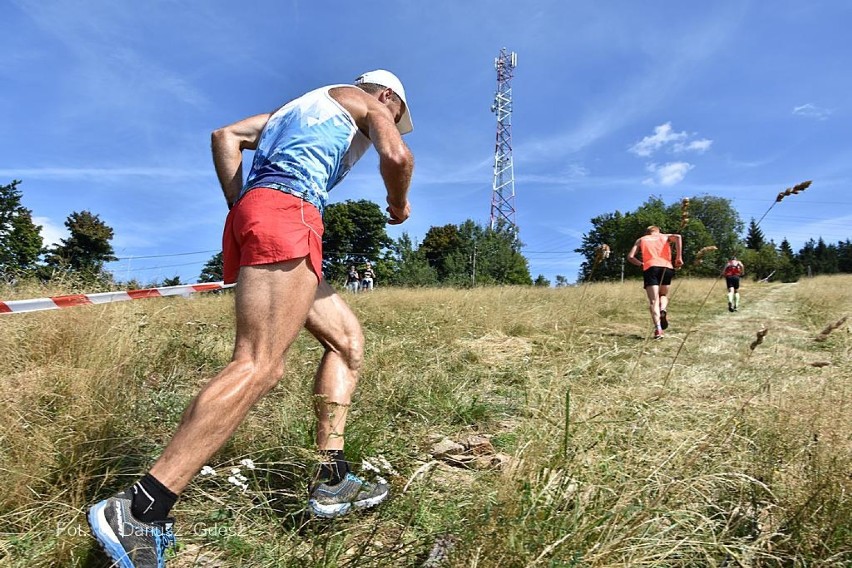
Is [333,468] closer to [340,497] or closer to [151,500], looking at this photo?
[340,497]

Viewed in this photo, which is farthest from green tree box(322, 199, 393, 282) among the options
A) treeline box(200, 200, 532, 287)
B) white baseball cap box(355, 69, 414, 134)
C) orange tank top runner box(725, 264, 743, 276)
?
Answer: white baseball cap box(355, 69, 414, 134)

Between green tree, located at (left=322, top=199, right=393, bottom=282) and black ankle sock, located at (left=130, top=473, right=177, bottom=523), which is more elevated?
green tree, located at (left=322, top=199, right=393, bottom=282)

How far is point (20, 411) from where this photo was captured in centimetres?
216

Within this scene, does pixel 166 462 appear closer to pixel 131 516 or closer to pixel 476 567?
pixel 131 516

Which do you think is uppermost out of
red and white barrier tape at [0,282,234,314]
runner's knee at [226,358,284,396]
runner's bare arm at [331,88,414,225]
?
runner's bare arm at [331,88,414,225]

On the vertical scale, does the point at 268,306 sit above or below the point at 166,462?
above

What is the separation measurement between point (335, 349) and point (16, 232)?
34087mm

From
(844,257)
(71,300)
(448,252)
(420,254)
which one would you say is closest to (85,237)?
(420,254)

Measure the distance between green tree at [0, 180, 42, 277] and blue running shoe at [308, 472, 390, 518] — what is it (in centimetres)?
2860

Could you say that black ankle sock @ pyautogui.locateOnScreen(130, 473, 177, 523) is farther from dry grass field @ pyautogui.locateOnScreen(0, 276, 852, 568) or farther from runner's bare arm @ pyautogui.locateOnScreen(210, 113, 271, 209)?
runner's bare arm @ pyautogui.locateOnScreen(210, 113, 271, 209)

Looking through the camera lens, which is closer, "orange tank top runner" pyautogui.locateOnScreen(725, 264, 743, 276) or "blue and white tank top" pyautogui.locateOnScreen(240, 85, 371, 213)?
"blue and white tank top" pyautogui.locateOnScreen(240, 85, 371, 213)

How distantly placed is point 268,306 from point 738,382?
120 inches

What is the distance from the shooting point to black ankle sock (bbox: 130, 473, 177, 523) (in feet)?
4.51

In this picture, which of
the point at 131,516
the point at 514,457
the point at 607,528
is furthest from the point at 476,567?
the point at 131,516
